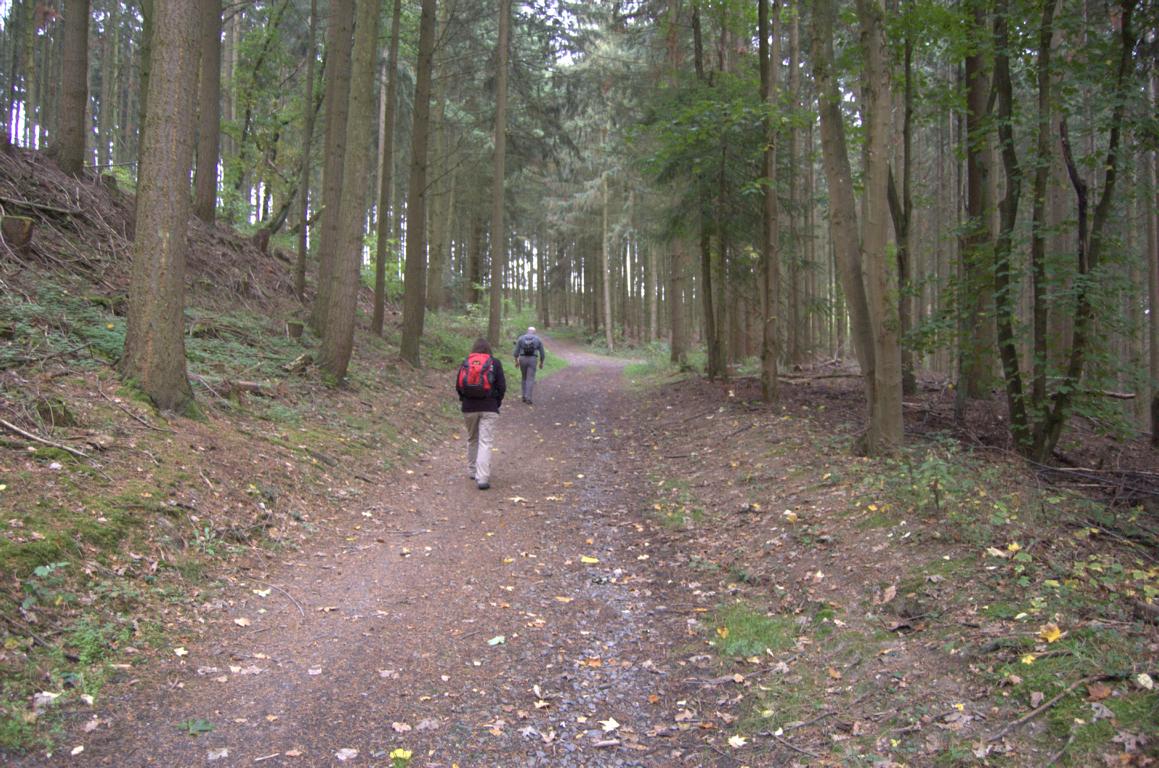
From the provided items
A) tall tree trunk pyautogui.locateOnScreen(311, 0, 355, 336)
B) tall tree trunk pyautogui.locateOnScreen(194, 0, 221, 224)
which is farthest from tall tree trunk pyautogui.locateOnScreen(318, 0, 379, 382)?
tall tree trunk pyautogui.locateOnScreen(194, 0, 221, 224)

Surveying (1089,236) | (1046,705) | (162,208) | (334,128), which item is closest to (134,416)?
(162,208)

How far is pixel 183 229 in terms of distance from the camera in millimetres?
7676

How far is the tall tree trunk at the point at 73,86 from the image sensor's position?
12.5 meters

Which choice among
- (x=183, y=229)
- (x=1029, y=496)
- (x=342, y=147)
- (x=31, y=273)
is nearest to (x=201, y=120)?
(x=342, y=147)

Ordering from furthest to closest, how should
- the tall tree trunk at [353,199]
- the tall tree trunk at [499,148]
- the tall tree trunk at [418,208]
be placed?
the tall tree trunk at [499,148] < the tall tree trunk at [418,208] < the tall tree trunk at [353,199]

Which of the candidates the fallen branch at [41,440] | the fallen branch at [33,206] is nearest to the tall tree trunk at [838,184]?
the fallen branch at [41,440]

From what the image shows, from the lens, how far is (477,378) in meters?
9.08

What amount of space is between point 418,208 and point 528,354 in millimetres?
4649

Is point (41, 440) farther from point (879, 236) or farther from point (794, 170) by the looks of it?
point (794, 170)

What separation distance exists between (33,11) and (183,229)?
48.3 feet

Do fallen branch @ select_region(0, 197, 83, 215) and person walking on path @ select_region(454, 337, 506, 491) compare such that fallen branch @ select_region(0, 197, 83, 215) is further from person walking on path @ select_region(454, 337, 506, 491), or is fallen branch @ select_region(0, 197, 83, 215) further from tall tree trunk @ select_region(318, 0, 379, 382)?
person walking on path @ select_region(454, 337, 506, 491)

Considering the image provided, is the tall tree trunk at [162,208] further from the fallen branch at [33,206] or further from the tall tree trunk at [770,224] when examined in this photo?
the tall tree trunk at [770,224]

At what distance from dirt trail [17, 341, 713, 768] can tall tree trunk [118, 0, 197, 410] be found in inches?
105

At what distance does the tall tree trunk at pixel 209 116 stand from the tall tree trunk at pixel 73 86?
223cm
